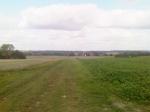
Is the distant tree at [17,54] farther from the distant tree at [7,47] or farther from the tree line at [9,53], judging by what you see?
the distant tree at [7,47]

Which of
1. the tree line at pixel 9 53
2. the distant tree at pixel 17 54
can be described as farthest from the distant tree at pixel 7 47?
the distant tree at pixel 17 54

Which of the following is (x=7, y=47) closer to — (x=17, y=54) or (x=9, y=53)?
(x=9, y=53)

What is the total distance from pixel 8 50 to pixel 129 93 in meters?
149

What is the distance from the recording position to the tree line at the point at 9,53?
506ft

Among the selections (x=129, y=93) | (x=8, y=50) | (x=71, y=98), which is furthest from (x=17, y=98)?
(x=8, y=50)

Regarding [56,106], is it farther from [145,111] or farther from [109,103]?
[145,111]

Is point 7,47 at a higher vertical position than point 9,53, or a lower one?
higher

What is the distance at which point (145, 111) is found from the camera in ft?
46.5

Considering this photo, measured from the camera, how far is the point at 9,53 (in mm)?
160625

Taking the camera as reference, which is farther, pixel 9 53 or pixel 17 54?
pixel 9 53

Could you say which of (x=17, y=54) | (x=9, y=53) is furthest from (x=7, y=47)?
(x=17, y=54)

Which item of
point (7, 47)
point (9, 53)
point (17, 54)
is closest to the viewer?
point (17, 54)

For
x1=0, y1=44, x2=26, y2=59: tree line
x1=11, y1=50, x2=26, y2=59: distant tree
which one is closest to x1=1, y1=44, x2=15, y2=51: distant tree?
x1=0, y1=44, x2=26, y2=59: tree line

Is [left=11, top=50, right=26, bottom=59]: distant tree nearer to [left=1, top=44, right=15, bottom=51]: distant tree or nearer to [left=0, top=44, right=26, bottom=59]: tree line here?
[left=0, top=44, right=26, bottom=59]: tree line
